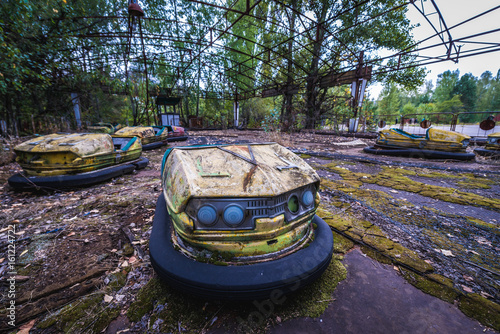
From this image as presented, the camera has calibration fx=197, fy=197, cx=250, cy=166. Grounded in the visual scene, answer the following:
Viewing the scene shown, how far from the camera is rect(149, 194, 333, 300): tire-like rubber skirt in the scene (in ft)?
3.10

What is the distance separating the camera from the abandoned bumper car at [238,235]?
97 cm

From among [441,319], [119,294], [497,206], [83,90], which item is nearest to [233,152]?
[119,294]

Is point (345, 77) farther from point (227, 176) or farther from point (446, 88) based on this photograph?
point (446, 88)

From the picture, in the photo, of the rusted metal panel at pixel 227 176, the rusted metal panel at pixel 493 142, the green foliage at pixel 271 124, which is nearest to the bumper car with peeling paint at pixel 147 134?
the green foliage at pixel 271 124

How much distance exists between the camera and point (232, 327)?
98cm

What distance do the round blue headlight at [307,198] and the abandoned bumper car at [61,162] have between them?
126 inches

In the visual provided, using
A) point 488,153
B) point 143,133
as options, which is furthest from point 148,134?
point 488,153

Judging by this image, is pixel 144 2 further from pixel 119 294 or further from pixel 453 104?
pixel 453 104

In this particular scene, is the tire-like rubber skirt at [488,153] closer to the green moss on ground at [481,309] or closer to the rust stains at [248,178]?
the green moss on ground at [481,309]

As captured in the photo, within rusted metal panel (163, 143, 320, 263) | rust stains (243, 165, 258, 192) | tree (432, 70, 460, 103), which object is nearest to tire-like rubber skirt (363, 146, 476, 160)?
rusted metal panel (163, 143, 320, 263)

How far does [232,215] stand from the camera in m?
1.04

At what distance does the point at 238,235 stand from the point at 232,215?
116 mm

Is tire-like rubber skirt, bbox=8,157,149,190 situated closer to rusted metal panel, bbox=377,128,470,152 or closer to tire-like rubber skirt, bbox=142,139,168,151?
tire-like rubber skirt, bbox=142,139,168,151

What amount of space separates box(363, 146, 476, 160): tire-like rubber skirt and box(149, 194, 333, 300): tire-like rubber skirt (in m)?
5.82
